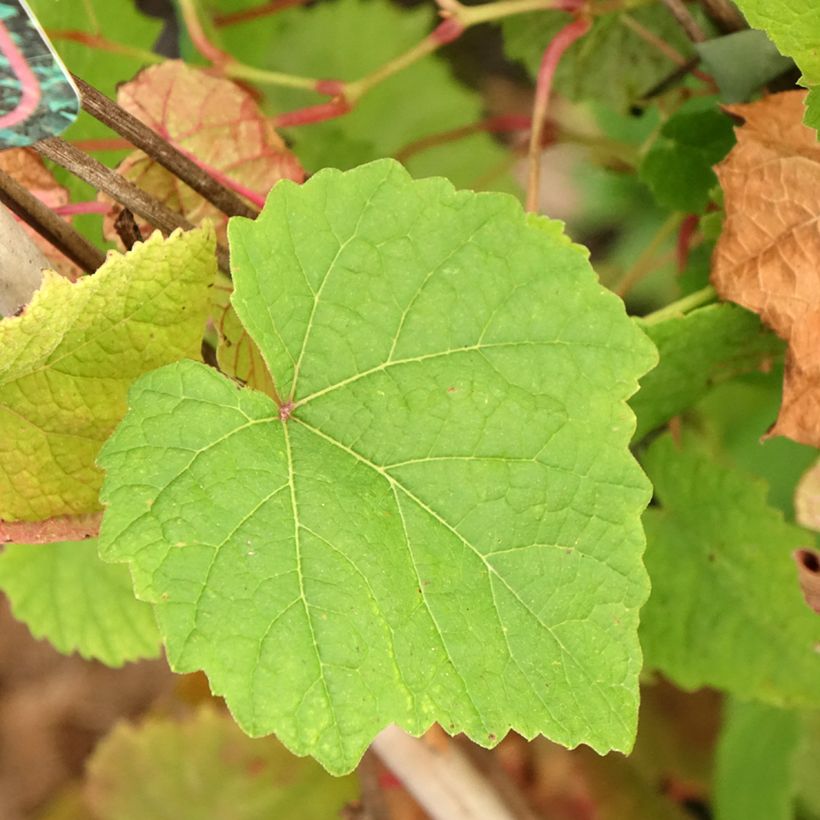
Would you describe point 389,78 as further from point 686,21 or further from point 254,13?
point 686,21

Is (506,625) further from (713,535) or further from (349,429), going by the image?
(713,535)

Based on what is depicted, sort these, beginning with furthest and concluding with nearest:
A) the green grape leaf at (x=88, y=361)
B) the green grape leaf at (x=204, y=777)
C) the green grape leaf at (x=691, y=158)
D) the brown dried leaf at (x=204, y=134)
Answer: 1. the green grape leaf at (x=204, y=777)
2. the green grape leaf at (x=691, y=158)
3. the brown dried leaf at (x=204, y=134)
4. the green grape leaf at (x=88, y=361)

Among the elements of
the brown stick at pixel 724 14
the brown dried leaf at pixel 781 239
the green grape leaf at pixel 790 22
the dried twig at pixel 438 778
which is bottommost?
the dried twig at pixel 438 778

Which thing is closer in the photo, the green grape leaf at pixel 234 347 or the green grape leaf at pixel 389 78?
the green grape leaf at pixel 234 347

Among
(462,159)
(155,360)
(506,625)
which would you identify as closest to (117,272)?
(155,360)

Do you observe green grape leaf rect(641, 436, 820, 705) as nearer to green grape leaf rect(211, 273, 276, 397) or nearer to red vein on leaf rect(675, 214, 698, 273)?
red vein on leaf rect(675, 214, 698, 273)

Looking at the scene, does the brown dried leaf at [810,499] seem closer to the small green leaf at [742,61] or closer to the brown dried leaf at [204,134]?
the small green leaf at [742,61]

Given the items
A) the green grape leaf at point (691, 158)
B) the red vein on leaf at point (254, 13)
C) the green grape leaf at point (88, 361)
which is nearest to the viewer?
the green grape leaf at point (88, 361)

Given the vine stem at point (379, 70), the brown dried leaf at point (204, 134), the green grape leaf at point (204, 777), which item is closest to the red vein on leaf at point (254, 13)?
the vine stem at point (379, 70)

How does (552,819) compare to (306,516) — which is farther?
(552,819)
